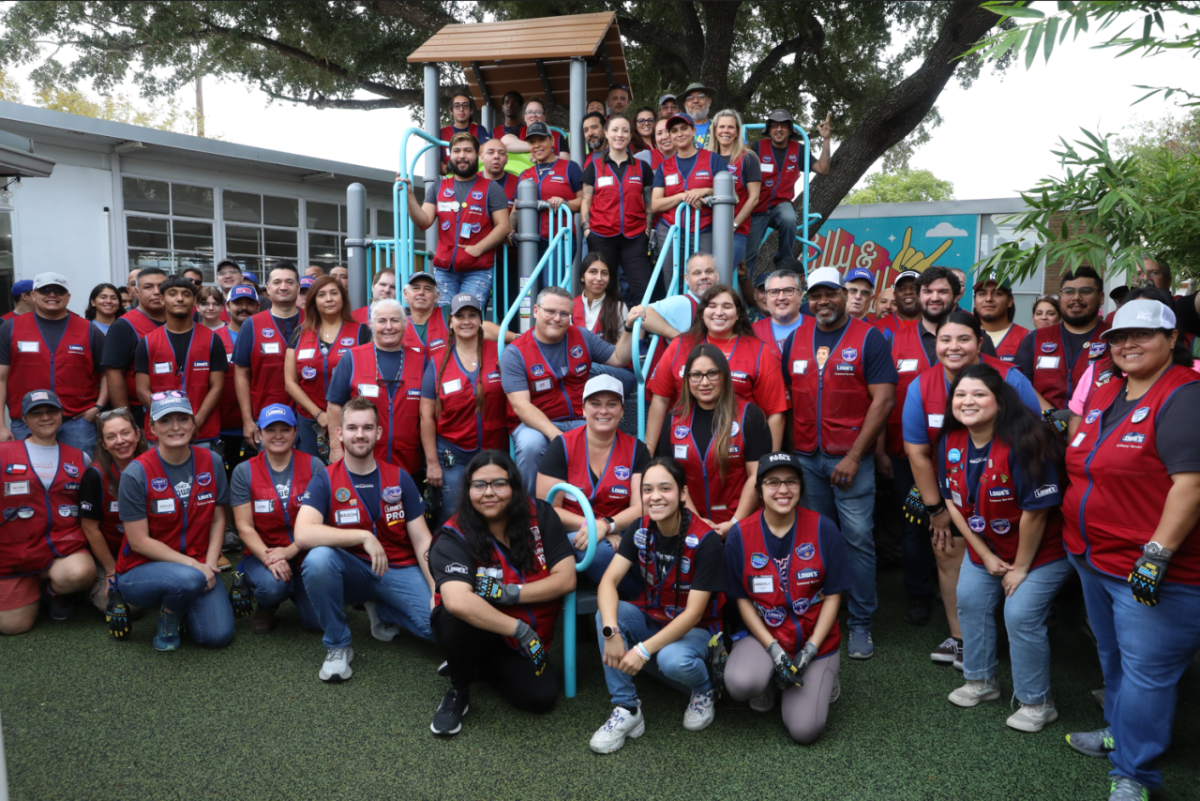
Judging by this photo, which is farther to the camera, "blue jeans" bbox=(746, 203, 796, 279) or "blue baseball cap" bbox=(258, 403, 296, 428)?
"blue jeans" bbox=(746, 203, 796, 279)

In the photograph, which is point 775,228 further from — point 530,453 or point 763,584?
point 763,584

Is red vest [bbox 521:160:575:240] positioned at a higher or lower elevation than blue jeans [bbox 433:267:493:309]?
higher

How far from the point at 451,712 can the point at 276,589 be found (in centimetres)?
145

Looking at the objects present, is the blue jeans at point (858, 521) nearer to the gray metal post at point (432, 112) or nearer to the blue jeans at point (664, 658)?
the blue jeans at point (664, 658)

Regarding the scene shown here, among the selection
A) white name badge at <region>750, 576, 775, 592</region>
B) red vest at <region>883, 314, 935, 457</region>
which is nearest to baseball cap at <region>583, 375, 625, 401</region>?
white name badge at <region>750, 576, 775, 592</region>

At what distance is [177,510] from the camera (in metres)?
4.30

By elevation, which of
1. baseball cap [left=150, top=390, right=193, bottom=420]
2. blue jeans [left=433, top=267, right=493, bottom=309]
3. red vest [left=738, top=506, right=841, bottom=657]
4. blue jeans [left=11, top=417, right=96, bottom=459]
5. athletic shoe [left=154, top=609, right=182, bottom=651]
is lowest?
athletic shoe [left=154, top=609, right=182, bottom=651]

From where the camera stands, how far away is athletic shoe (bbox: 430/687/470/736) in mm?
3365

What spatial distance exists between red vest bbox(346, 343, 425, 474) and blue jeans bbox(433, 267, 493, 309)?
1.42m

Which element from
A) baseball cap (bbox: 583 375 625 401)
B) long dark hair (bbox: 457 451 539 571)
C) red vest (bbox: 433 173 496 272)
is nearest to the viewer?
long dark hair (bbox: 457 451 539 571)

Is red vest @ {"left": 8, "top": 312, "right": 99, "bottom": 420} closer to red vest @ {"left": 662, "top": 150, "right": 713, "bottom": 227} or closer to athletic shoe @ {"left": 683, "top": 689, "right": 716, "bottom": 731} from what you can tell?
red vest @ {"left": 662, "top": 150, "right": 713, "bottom": 227}

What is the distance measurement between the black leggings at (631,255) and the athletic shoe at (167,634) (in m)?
3.66

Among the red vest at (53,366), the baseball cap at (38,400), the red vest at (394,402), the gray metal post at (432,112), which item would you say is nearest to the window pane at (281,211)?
the gray metal post at (432,112)

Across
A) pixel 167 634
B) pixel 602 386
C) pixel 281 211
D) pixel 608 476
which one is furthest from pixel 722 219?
→ pixel 281 211
